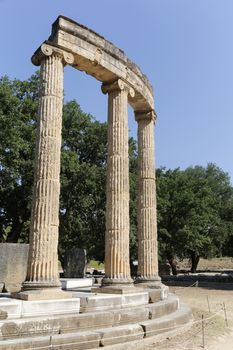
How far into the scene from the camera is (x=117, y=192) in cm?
1443

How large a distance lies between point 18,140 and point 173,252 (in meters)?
24.4

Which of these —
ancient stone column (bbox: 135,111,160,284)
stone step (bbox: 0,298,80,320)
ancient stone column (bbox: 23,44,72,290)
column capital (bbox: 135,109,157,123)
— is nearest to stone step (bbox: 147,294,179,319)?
ancient stone column (bbox: 135,111,160,284)

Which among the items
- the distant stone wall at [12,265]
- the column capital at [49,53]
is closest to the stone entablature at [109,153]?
the column capital at [49,53]

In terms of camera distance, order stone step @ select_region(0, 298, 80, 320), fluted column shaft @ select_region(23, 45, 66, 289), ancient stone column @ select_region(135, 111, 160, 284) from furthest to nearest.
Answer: ancient stone column @ select_region(135, 111, 160, 284), fluted column shaft @ select_region(23, 45, 66, 289), stone step @ select_region(0, 298, 80, 320)

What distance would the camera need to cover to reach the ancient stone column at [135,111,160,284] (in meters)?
16.2

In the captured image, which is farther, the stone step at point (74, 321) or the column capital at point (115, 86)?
the column capital at point (115, 86)

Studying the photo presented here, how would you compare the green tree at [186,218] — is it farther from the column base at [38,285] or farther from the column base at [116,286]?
the column base at [38,285]

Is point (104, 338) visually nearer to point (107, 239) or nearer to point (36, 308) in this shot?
point (36, 308)

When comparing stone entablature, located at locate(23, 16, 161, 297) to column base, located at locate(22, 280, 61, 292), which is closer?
column base, located at locate(22, 280, 61, 292)

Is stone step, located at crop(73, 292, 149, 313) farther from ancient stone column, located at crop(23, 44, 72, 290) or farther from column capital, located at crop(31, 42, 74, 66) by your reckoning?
column capital, located at crop(31, 42, 74, 66)

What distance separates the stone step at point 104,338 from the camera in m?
8.38

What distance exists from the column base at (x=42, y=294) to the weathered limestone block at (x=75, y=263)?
12245mm

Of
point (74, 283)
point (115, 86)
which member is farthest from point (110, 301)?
point (115, 86)

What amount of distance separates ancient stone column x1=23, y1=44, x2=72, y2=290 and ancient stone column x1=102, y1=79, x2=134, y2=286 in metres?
2.81
